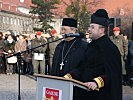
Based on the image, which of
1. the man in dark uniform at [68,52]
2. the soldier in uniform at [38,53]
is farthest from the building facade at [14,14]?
→ the man in dark uniform at [68,52]

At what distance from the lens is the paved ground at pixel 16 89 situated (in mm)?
10383

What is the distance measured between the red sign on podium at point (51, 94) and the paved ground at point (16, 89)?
469 cm

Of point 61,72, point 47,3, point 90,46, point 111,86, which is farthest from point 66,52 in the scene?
point 47,3

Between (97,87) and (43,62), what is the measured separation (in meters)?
10.1

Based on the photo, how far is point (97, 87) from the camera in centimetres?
455

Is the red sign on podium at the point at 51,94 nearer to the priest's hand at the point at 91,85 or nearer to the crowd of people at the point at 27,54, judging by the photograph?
the priest's hand at the point at 91,85

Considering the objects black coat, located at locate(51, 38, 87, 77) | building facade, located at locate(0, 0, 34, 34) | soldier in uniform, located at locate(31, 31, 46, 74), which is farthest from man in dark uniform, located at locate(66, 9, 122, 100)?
building facade, located at locate(0, 0, 34, 34)

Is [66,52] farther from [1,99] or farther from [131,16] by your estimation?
[131,16]

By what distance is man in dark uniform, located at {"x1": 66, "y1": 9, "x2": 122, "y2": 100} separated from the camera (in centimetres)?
475

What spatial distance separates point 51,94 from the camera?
4.46 meters

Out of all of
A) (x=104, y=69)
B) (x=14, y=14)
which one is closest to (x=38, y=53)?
(x=104, y=69)

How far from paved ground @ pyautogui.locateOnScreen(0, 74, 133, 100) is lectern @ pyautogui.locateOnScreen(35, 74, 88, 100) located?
4.65 metres

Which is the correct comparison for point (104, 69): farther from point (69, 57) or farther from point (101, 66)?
point (69, 57)

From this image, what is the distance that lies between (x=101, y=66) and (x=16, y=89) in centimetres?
719
